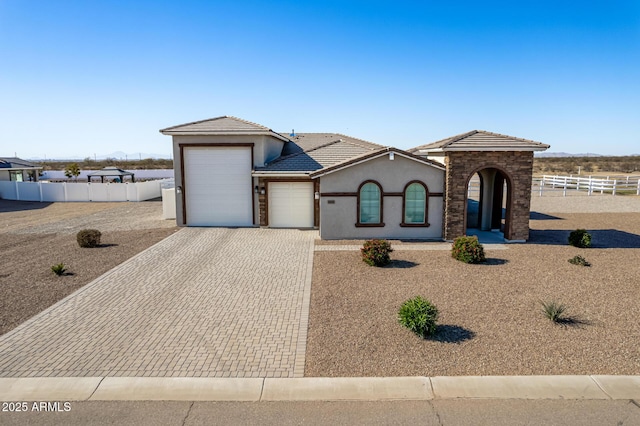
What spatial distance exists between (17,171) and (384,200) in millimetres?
38154

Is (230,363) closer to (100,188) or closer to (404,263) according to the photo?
(404,263)

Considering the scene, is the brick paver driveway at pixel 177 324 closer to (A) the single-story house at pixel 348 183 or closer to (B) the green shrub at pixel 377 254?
(B) the green shrub at pixel 377 254

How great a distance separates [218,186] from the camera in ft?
66.8

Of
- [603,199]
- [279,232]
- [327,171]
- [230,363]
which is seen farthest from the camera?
[603,199]

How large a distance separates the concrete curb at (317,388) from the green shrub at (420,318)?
1.46 metres

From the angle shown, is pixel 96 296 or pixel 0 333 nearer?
pixel 0 333

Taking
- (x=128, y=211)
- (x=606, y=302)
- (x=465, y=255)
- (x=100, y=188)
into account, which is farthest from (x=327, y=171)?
(x=100, y=188)

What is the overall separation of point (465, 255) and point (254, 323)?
7.81m

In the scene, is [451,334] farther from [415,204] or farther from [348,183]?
[348,183]

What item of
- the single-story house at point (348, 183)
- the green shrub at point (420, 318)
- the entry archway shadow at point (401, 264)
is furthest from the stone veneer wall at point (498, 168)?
the green shrub at point (420, 318)

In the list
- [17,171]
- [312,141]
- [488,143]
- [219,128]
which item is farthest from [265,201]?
[17,171]

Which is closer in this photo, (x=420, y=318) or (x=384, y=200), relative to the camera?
(x=420, y=318)

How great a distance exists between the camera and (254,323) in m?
8.86

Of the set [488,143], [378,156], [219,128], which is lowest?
[378,156]
